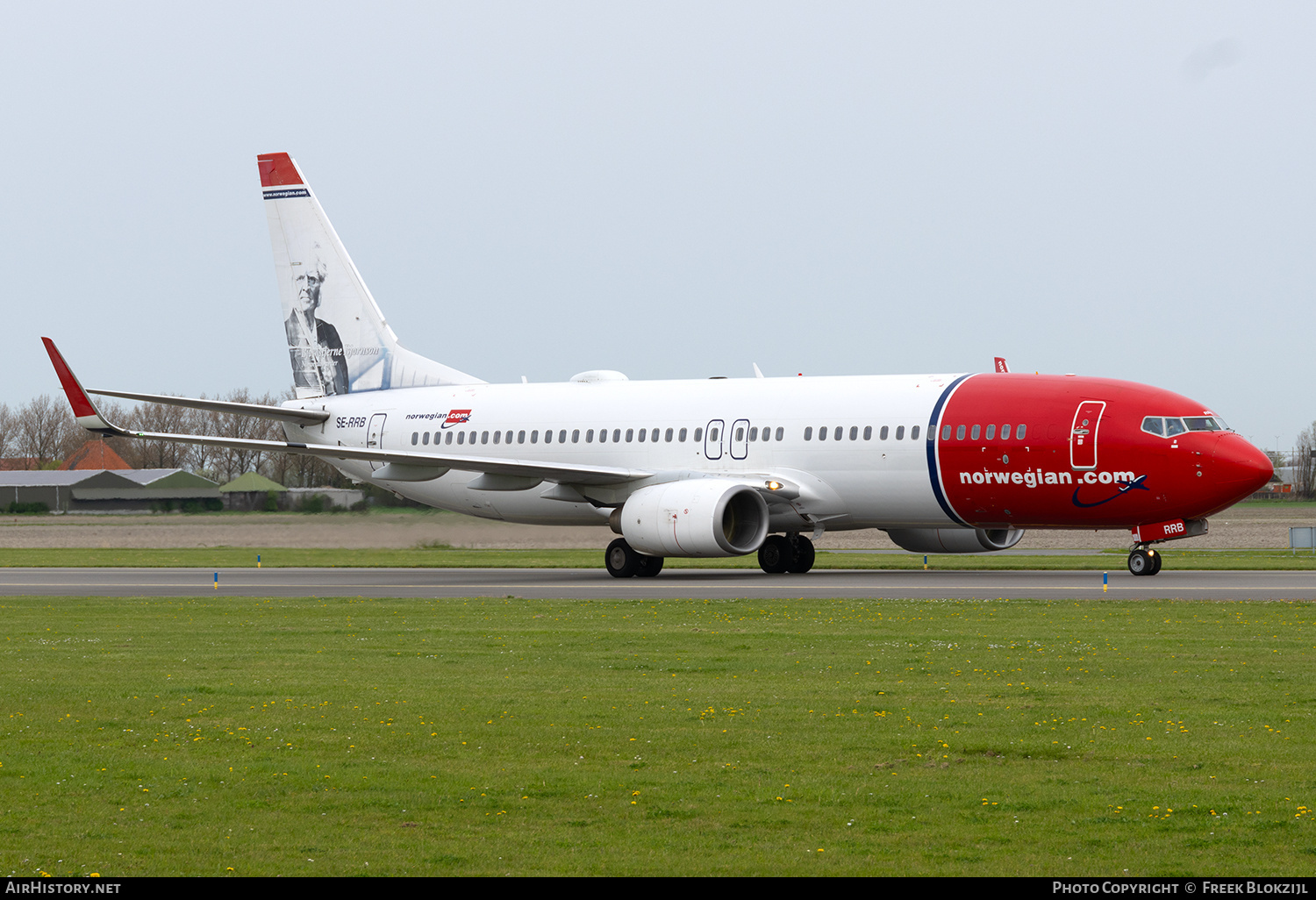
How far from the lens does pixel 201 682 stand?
14.2 m

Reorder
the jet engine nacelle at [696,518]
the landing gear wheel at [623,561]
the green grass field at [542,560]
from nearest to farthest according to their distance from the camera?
the jet engine nacelle at [696,518] → the landing gear wheel at [623,561] → the green grass field at [542,560]

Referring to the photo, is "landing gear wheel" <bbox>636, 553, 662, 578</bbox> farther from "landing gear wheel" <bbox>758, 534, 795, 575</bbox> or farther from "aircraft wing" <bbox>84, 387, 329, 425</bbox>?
"aircraft wing" <bbox>84, 387, 329, 425</bbox>

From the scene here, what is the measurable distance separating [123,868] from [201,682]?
7110 mm

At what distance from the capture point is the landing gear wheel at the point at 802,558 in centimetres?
3368

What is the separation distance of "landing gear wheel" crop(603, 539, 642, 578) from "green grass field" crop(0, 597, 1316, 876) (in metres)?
13.6

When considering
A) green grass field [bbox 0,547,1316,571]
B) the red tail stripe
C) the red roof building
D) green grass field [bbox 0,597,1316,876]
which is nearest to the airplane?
green grass field [bbox 0,547,1316,571]

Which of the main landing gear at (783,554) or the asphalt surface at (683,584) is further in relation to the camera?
the main landing gear at (783,554)

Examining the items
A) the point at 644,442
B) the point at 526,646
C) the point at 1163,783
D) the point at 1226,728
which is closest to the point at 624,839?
the point at 1163,783

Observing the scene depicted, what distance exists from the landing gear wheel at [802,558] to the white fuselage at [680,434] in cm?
117

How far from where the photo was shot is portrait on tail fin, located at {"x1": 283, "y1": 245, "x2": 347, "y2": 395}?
1619 inches

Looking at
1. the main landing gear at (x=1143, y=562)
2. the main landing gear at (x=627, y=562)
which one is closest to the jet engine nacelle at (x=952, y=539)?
the main landing gear at (x=1143, y=562)

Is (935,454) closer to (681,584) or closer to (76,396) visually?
(681,584)

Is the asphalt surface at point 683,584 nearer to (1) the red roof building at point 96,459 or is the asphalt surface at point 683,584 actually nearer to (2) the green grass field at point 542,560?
(2) the green grass field at point 542,560

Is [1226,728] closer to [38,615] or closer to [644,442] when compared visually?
[38,615]
